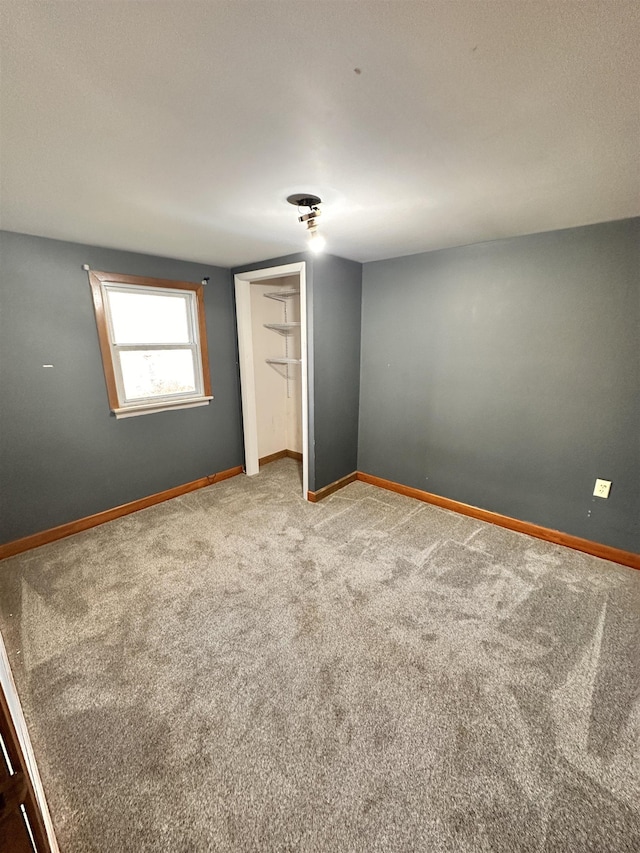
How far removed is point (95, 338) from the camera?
2602 mm

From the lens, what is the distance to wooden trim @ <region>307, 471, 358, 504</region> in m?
3.19

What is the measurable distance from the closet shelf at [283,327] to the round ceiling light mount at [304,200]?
196 cm

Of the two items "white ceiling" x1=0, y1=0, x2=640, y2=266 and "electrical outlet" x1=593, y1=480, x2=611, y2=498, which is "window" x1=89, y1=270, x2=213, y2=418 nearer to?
"white ceiling" x1=0, y1=0, x2=640, y2=266

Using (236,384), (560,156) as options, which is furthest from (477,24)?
(236,384)

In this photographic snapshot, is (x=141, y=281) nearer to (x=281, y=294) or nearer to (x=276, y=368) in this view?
(x=281, y=294)

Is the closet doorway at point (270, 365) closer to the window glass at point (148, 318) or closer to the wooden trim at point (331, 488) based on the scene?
the wooden trim at point (331, 488)

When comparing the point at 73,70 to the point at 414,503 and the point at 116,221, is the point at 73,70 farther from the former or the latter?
the point at 414,503

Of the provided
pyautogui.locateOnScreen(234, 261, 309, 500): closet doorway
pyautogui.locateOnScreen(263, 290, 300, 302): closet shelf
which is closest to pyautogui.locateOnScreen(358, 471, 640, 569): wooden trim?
pyautogui.locateOnScreen(234, 261, 309, 500): closet doorway

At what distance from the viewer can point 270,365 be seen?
4059 mm

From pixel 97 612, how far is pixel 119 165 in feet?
7.26

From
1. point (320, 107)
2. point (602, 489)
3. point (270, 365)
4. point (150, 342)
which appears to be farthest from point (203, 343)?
point (602, 489)

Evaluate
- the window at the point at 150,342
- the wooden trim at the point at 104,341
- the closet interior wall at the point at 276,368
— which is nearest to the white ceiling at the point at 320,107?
the wooden trim at the point at 104,341

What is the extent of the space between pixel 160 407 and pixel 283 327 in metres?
1.67

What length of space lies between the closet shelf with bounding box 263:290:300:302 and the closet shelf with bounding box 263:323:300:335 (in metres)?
0.33
